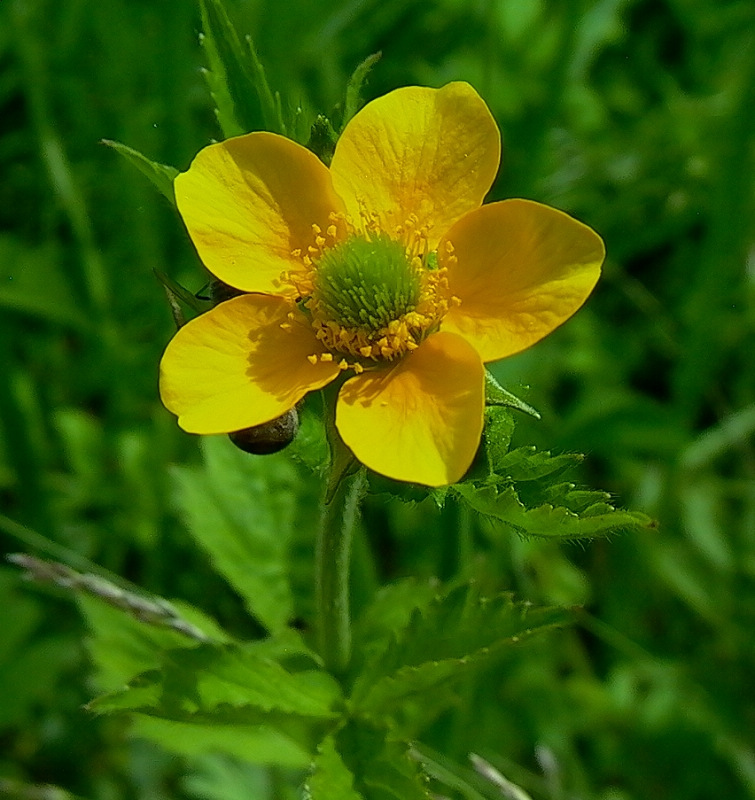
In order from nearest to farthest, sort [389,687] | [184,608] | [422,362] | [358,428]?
[358,428] < [422,362] < [389,687] < [184,608]

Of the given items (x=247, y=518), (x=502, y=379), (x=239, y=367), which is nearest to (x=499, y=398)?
(x=239, y=367)

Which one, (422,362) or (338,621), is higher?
(422,362)

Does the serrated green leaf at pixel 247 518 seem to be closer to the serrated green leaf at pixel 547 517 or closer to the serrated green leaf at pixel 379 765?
the serrated green leaf at pixel 379 765

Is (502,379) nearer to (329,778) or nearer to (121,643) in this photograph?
(121,643)

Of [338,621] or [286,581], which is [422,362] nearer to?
[338,621]

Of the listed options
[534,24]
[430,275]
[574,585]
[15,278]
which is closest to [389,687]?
[430,275]

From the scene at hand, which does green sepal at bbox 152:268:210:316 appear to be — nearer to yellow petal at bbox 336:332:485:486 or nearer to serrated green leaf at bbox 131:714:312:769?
yellow petal at bbox 336:332:485:486
